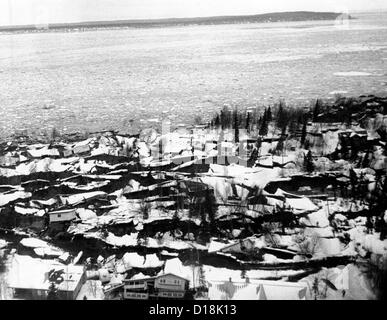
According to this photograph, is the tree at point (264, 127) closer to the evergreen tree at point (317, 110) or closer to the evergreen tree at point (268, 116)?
the evergreen tree at point (268, 116)

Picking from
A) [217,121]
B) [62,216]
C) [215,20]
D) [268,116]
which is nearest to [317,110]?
[268,116]

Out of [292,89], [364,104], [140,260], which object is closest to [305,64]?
[292,89]

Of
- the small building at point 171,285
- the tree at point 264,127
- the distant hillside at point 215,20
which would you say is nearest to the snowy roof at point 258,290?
the small building at point 171,285

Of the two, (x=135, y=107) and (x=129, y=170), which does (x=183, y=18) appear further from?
(x=129, y=170)

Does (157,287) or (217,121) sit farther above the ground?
(217,121)

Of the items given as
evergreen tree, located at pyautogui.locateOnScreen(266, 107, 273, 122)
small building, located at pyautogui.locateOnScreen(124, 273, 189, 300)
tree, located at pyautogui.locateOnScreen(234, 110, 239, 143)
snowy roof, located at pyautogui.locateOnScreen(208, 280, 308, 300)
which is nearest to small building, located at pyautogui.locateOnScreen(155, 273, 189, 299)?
small building, located at pyautogui.locateOnScreen(124, 273, 189, 300)

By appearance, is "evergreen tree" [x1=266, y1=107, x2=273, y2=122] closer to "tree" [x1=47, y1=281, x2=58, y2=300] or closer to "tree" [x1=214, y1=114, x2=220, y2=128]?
"tree" [x1=214, y1=114, x2=220, y2=128]

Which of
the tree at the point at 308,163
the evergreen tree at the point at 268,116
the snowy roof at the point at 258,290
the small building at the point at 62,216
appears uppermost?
the evergreen tree at the point at 268,116

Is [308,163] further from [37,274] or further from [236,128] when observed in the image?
[37,274]

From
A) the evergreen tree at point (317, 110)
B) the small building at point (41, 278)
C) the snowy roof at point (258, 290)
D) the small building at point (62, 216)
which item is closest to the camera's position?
the snowy roof at point (258, 290)

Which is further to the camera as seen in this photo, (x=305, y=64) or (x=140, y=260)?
(x=305, y=64)
